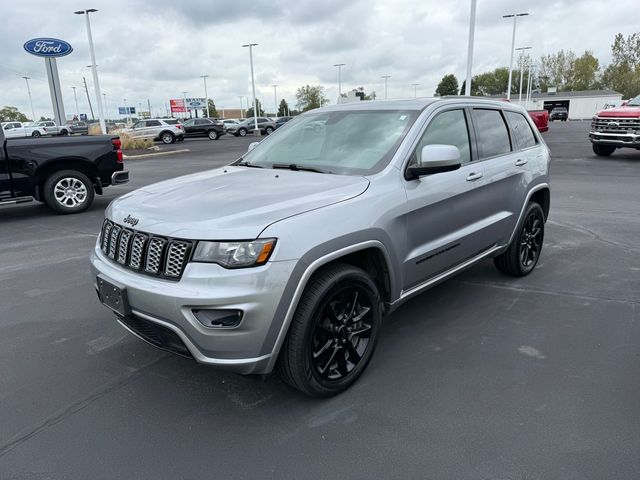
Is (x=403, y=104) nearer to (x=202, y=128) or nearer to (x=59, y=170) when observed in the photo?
Result: (x=59, y=170)

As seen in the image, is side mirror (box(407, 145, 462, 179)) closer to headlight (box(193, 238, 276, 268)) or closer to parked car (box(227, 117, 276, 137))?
headlight (box(193, 238, 276, 268))

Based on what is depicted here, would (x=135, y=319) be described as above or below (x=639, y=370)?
above

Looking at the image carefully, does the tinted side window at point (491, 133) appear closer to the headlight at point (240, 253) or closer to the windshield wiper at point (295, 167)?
the windshield wiper at point (295, 167)

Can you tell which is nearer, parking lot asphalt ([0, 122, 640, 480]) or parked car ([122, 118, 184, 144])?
parking lot asphalt ([0, 122, 640, 480])

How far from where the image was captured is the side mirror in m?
3.20

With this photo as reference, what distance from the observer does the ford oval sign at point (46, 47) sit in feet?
115

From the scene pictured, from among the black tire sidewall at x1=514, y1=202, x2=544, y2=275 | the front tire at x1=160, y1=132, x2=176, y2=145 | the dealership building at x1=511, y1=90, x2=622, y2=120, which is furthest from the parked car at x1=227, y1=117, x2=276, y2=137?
the dealership building at x1=511, y1=90, x2=622, y2=120

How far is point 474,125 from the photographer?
4.18m

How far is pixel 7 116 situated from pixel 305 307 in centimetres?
13600

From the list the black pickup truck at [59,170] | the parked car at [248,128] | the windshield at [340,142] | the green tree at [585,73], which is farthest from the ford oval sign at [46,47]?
the green tree at [585,73]

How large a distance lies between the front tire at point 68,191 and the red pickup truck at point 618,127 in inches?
573

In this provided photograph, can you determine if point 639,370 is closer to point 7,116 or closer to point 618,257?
point 618,257

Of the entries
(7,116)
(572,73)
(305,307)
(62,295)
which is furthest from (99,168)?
(7,116)

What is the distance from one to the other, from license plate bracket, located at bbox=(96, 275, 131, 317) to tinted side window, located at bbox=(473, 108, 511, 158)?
2992 mm
